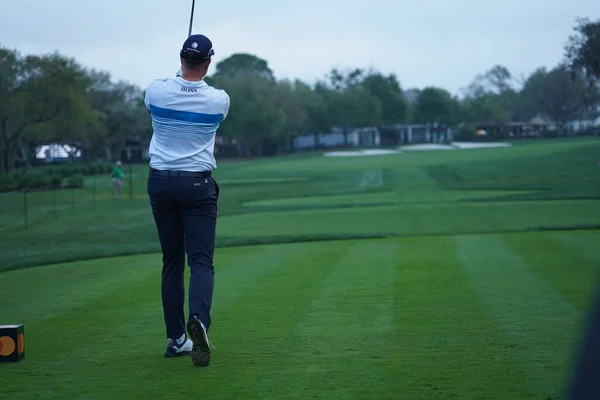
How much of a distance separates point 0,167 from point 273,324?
236 feet

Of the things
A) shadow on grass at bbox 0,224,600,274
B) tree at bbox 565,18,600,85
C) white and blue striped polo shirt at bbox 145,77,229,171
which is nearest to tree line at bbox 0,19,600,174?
tree at bbox 565,18,600,85

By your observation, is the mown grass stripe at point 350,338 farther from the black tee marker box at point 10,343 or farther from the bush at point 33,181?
the bush at point 33,181

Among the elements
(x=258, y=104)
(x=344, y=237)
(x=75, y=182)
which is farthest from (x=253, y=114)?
(x=344, y=237)

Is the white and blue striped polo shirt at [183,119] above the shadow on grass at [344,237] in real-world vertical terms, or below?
above

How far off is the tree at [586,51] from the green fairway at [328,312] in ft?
129

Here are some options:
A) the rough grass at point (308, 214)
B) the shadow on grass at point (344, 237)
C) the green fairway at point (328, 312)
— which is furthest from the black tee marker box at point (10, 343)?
the shadow on grass at point (344, 237)

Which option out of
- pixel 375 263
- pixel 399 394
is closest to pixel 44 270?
pixel 375 263

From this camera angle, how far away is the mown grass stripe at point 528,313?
5980 mm

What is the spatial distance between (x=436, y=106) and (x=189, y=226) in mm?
165485

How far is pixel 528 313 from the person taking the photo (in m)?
8.30

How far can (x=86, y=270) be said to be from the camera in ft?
49.1

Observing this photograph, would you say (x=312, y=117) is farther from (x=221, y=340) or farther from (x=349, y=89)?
(x=221, y=340)

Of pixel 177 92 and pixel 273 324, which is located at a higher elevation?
pixel 177 92

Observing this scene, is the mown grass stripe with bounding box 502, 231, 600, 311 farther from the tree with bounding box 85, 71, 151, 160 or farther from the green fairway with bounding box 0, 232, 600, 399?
the tree with bounding box 85, 71, 151, 160
